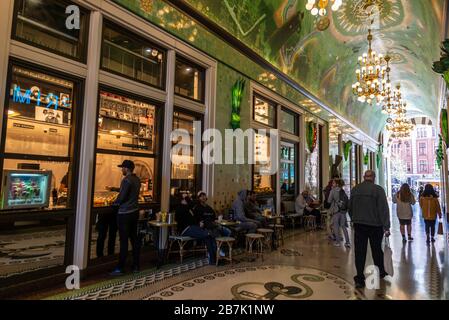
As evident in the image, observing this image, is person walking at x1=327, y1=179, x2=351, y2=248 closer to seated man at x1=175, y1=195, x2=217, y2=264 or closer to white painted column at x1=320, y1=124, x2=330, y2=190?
seated man at x1=175, y1=195, x2=217, y2=264

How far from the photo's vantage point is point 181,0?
5.55 meters

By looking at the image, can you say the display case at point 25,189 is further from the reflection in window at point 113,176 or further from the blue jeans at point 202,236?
the blue jeans at point 202,236

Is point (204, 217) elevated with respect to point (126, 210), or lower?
lower

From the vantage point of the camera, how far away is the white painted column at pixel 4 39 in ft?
11.1

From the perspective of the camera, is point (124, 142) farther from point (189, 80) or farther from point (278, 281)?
point (278, 281)

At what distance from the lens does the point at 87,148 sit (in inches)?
167

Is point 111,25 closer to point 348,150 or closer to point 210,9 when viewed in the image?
point 210,9

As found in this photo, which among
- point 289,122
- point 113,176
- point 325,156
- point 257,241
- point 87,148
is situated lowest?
point 257,241

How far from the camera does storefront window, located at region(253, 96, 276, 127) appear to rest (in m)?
8.58

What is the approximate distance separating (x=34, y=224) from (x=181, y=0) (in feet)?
15.2

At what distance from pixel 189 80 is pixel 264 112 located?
11.0 ft

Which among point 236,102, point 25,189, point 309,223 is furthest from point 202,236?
point 309,223

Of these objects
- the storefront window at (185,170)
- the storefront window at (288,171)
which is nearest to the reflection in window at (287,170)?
the storefront window at (288,171)

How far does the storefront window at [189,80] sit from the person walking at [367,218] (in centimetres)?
388
